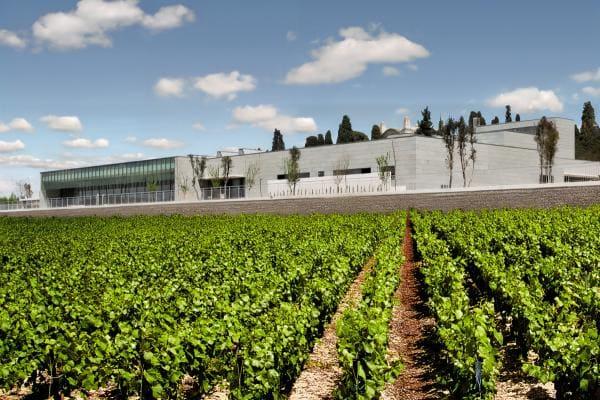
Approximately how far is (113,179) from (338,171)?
36.1m

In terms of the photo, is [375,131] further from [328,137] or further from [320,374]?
[320,374]

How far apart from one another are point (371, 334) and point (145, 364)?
261 cm

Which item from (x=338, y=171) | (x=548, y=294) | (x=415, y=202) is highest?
(x=338, y=171)

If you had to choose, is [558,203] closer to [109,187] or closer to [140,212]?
[140,212]

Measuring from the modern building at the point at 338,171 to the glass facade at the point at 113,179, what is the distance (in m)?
0.13

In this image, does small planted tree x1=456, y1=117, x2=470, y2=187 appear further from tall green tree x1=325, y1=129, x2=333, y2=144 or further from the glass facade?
tall green tree x1=325, y1=129, x2=333, y2=144

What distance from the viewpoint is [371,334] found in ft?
21.7

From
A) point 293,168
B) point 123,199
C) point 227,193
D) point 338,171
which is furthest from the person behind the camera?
point 123,199

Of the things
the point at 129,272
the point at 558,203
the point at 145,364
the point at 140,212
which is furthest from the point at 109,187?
A: the point at 145,364

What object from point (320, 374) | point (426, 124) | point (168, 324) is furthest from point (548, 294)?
point (426, 124)

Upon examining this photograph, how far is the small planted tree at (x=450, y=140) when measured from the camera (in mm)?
52781

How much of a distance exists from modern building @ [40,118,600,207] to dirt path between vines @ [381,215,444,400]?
3829 cm

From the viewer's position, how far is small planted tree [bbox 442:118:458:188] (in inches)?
2078

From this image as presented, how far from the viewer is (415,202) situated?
135 ft
